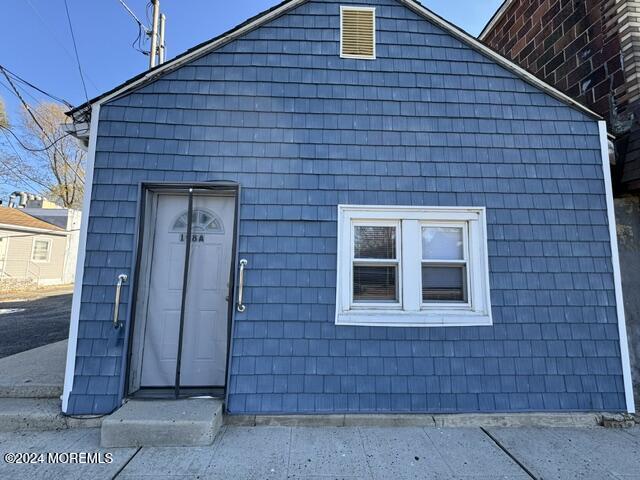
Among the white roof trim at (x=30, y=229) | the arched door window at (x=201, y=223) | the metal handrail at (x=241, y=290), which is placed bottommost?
the metal handrail at (x=241, y=290)

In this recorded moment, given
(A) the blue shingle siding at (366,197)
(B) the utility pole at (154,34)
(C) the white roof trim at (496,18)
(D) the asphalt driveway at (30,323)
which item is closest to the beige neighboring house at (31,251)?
(D) the asphalt driveway at (30,323)

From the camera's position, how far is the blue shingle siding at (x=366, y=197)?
336 centimetres

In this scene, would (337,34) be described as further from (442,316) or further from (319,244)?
(442,316)

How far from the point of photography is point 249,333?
11.1 ft

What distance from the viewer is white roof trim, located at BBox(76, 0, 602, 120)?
3.66 metres

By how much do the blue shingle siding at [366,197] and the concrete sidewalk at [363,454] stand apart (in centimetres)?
27

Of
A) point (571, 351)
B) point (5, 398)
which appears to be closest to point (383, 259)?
point (571, 351)

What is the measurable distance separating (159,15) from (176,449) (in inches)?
397

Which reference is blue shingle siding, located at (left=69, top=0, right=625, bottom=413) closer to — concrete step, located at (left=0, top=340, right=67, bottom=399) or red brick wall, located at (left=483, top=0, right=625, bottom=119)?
concrete step, located at (left=0, top=340, right=67, bottom=399)

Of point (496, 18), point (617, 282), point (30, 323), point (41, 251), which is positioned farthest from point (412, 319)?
point (41, 251)

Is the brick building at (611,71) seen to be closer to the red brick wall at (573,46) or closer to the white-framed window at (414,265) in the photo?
the red brick wall at (573,46)

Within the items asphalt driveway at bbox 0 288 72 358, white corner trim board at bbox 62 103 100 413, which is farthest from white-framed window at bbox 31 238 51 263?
white corner trim board at bbox 62 103 100 413

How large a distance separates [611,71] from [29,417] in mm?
7827

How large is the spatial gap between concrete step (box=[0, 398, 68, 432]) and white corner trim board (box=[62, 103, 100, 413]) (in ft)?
0.36
